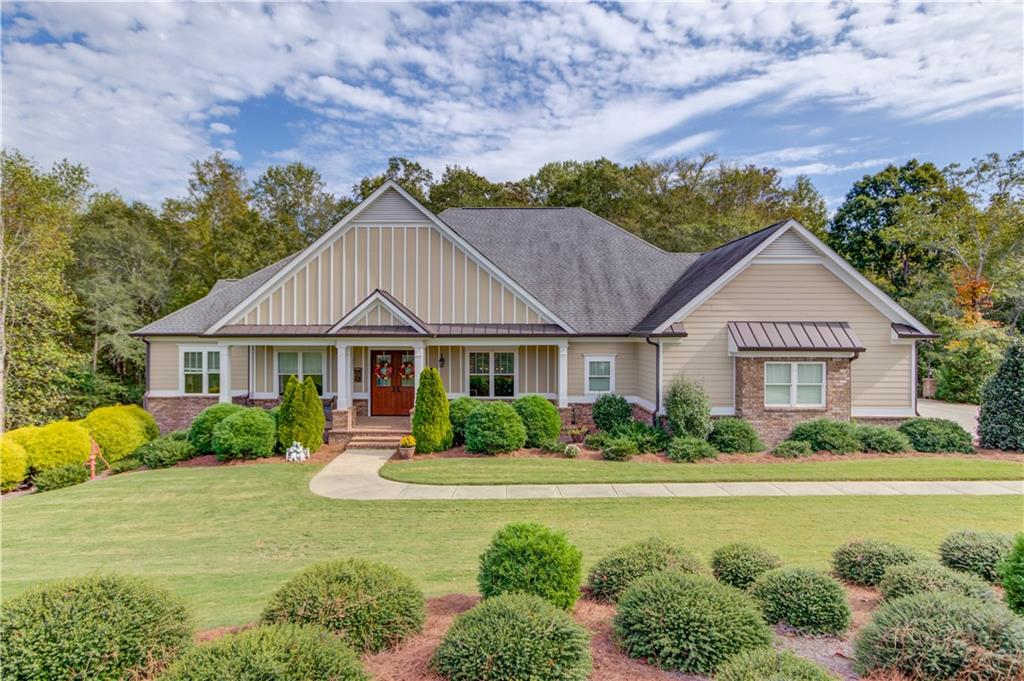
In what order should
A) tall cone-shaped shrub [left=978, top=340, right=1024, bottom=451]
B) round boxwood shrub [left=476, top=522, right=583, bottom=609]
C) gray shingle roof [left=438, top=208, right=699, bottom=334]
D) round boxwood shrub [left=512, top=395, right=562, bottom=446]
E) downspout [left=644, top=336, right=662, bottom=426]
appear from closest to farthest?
round boxwood shrub [left=476, top=522, right=583, bottom=609], tall cone-shaped shrub [left=978, top=340, right=1024, bottom=451], round boxwood shrub [left=512, top=395, right=562, bottom=446], downspout [left=644, top=336, right=662, bottom=426], gray shingle roof [left=438, top=208, right=699, bottom=334]

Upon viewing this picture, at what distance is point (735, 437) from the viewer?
13539mm

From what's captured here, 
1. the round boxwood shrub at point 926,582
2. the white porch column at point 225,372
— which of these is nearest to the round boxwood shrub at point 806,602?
the round boxwood shrub at point 926,582

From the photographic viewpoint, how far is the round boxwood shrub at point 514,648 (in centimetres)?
354

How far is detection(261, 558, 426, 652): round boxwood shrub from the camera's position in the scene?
4086 millimetres

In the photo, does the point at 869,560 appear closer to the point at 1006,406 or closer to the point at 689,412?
the point at 689,412

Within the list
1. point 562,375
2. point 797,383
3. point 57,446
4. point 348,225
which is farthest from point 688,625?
point 348,225

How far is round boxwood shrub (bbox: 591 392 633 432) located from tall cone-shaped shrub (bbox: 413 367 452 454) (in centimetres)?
477

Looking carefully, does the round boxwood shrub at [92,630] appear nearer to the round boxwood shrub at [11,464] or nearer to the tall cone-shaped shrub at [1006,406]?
the round boxwood shrub at [11,464]

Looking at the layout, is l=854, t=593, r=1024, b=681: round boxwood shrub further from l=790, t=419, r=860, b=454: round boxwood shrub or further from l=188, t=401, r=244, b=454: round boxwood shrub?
l=188, t=401, r=244, b=454: round boxwood shrub

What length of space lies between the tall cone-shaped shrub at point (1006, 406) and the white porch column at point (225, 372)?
21.9 meters

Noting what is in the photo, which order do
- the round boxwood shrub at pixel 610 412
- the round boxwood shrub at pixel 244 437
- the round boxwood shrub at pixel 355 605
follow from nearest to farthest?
the round boxwood shrub at pixel 355 605 → the round boxwood shrub at pixel 244 437 → the round boxwood shrub at pixel 610 412

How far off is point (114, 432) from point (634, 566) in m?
14.7

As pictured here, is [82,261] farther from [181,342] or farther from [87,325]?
[181,342]

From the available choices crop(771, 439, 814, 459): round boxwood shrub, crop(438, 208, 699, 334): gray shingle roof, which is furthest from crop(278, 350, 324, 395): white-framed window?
crop(771, 439, 814, 459): round boxwood shrub
